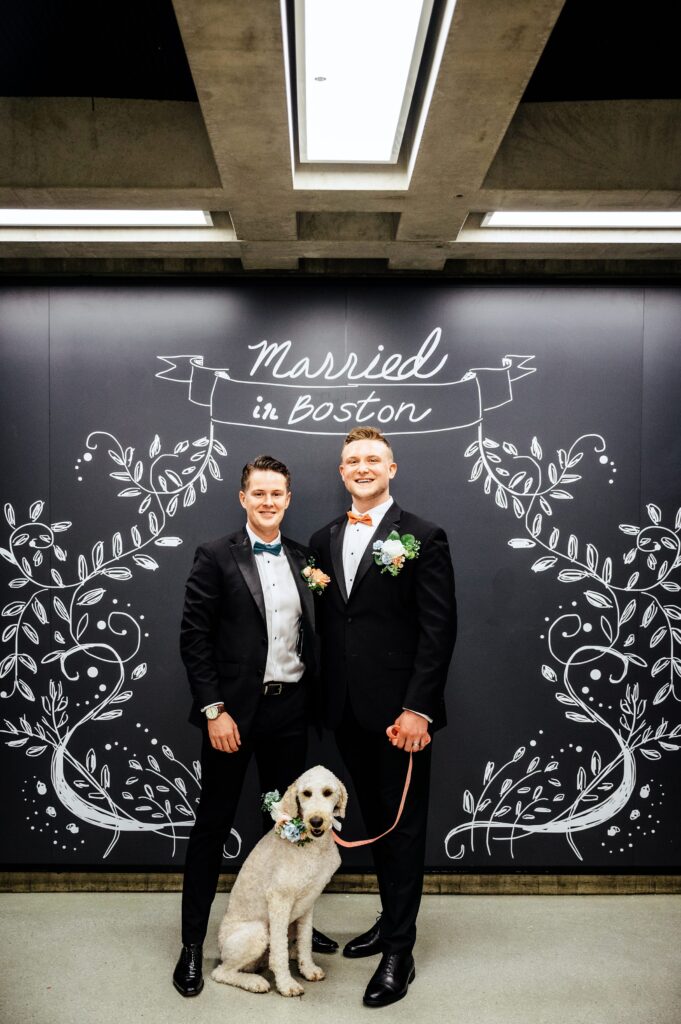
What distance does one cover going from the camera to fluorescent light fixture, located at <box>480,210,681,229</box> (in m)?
3.24

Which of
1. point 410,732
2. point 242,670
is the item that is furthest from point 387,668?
point 242,670

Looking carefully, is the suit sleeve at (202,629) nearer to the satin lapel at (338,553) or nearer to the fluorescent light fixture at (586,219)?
the satin lapel at (338,553)

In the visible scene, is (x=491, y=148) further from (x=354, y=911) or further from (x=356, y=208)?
(x=354, y=911)

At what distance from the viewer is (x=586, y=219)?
10.8 feet

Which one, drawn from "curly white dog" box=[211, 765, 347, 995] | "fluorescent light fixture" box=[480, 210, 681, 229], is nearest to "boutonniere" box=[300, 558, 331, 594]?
"curly white dog" box=[211, 765, 347, 995]

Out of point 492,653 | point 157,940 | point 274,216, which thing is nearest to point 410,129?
point 274,216

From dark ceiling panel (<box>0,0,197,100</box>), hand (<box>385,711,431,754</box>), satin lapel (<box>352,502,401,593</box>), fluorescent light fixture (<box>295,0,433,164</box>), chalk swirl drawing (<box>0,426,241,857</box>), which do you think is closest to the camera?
fluorescent light fixture (<box>295,0,433,164</box>)

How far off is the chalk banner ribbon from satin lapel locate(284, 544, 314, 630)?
2.68 ft

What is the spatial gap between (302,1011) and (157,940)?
0.81 meters

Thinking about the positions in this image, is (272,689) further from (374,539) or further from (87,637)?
(87,637)

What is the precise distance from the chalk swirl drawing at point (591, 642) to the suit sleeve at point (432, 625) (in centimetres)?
88

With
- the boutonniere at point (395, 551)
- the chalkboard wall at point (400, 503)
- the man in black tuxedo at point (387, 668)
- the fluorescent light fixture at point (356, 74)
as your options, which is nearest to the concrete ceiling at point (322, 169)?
the fluorescent light fixture at point (356, 74)

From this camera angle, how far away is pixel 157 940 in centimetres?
327

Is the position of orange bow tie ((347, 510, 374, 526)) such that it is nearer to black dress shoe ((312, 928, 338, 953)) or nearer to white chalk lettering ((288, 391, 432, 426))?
white chalk lettering ((288, 391, 432, 426))
